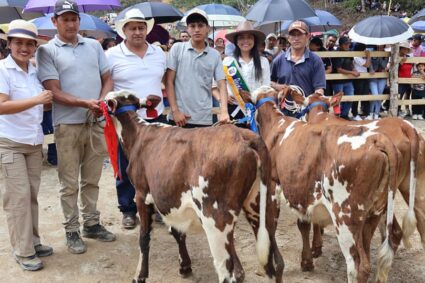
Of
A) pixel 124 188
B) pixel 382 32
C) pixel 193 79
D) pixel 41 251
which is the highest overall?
pixel 382 32

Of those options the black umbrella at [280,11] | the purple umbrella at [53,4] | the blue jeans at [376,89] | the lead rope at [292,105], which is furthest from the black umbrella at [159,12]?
the lead rope at [292,105]

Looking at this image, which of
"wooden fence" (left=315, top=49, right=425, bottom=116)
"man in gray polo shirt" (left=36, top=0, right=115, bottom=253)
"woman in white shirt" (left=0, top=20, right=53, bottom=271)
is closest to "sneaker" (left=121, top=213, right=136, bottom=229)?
"man in gray polo shirt" (left=36, top=0, right=115, bottom=253)

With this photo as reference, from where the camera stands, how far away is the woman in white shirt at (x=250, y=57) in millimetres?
5320

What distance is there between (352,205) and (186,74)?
2.35 meters

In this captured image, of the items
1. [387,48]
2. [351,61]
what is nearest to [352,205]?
[351,61]

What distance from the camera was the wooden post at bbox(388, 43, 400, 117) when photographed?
10.6 metres

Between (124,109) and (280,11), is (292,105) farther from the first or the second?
(280,11)

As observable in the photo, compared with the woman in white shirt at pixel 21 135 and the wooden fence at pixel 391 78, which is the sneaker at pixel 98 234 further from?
the wooden fence at pixel 391 78

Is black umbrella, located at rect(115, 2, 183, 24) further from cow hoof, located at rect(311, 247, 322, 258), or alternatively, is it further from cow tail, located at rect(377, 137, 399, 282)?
cow tail, located at rect(377, 137, 399, 282)

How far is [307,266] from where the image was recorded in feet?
14.1

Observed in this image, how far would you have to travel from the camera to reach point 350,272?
3.52 metres

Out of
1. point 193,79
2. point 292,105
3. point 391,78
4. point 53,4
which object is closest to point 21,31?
point 193,79

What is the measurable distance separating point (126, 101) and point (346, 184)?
2134 millimetres

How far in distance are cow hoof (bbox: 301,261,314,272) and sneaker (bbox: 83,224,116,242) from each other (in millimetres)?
2114
